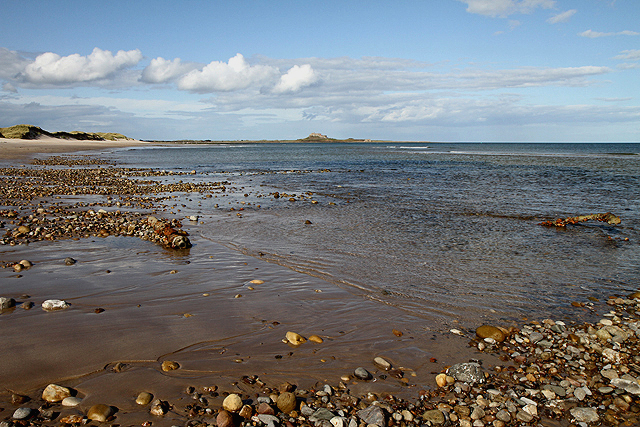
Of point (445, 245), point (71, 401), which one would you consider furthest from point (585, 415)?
point (445, 245)

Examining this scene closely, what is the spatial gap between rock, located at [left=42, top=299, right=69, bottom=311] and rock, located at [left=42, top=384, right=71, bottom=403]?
2.35 meters

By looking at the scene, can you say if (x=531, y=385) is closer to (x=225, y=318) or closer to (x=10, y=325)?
(x=225, y=318)

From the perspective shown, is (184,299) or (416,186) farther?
(416,186)

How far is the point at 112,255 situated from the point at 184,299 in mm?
3399

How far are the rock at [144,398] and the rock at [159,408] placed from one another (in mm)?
104

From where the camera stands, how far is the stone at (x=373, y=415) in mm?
3597

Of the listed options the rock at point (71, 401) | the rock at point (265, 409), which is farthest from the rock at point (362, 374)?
the rock at point (71, 401)

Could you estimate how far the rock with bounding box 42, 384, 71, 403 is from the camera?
3.74 m

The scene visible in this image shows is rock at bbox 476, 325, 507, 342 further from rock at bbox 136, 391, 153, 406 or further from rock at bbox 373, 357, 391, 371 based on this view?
rock at bbox 136, 391, 153, 406

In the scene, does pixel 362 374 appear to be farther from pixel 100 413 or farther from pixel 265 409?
pixel 100 413

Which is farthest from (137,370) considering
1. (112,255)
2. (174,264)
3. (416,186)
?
(416,186)

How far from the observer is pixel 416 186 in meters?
24.7

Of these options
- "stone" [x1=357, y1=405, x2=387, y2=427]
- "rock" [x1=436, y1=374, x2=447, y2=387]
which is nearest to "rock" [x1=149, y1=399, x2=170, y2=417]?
"stone" [x1=357, y1=405, x2=387, y2=427]

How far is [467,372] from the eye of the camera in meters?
4.36
